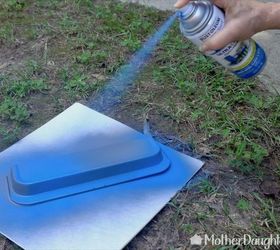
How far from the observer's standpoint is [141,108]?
2025 mm

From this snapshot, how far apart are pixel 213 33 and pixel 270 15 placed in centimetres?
20

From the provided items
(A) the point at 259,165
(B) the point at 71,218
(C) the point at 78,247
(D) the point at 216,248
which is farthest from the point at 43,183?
(A) the point at 259,165

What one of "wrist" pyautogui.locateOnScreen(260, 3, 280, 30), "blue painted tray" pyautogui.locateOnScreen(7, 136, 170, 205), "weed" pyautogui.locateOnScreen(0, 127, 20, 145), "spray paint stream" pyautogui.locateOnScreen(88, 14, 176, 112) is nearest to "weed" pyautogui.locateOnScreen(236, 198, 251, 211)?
"blue painted tray" pyautogui.locateOnScreen(7, 136, 170, 205)

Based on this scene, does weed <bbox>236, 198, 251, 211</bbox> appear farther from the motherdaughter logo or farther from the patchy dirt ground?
the motherdaughter logo

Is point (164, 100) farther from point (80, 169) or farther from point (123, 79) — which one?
point (80, 169)

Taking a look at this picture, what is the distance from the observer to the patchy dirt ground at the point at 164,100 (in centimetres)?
154

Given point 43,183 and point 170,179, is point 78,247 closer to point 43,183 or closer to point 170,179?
point 43,183

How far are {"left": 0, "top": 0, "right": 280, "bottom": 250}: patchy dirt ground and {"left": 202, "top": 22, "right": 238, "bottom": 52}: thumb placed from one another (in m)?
0.47

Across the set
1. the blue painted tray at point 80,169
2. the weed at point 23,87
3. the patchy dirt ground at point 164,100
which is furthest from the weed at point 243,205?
the weed at point 23,87

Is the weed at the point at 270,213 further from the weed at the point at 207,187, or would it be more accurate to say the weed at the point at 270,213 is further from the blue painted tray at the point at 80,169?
the blue painted tray at the point at 80,169

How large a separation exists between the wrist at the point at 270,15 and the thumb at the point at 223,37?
0.11m

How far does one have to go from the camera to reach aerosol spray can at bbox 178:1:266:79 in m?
1.47

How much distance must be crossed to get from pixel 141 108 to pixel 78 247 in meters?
0.78

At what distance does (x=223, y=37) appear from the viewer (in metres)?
1.45
